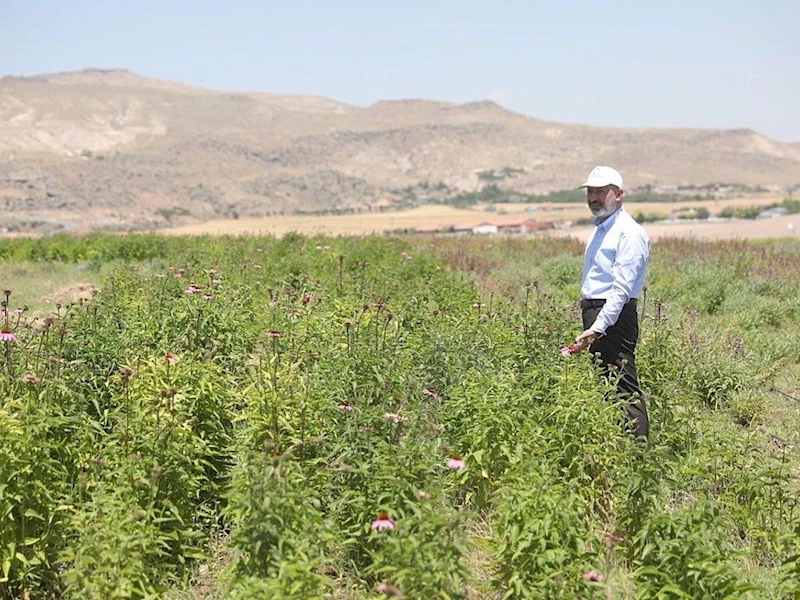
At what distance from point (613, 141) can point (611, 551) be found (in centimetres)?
16447

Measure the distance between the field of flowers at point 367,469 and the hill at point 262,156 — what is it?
186 feet

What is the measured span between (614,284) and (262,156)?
119m

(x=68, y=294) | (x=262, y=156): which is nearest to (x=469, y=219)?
(x=262, y=156)

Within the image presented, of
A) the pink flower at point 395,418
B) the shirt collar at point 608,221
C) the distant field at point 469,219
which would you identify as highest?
the shirt collar at point 608,221

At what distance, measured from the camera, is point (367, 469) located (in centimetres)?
434

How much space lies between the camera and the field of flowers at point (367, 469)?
3.76 m

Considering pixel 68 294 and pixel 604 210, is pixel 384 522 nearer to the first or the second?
pixel 604 210

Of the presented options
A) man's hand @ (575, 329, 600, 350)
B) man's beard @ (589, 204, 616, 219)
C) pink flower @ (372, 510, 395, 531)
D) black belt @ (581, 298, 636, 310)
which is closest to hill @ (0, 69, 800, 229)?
black belt @ (581, 298, 636, 310)

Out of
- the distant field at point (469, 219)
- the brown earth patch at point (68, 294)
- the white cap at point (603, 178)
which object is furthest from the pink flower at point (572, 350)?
the distant field at point (469, 219)

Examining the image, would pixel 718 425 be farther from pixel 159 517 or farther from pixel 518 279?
pixel 518 279

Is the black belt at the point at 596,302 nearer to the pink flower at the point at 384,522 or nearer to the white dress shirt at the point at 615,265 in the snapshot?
the white dress shirt at the point at 615,265

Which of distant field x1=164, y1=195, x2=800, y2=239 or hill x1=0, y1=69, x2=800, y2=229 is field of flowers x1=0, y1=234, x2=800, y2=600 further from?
hill x1=0, y1=69, x2=800, y2=229

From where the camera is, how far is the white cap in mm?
5586

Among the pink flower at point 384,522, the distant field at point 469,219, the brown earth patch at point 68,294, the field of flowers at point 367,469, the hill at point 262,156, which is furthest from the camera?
the hill at point 262,156
